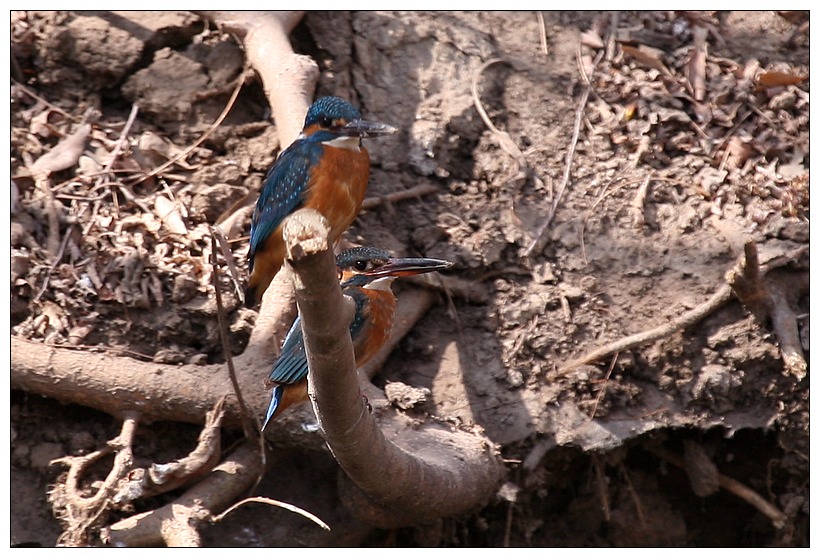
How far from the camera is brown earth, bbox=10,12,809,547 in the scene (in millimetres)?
3893

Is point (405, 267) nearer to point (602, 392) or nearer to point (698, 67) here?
point (602, 392)

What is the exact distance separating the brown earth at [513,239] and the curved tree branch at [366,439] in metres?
0.24

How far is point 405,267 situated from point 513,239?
1.03 metres

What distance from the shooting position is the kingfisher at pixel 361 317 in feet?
10.8

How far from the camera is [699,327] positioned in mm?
4172

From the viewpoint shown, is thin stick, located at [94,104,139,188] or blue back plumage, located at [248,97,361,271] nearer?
blue back plumage, located at [248,97,361,271]

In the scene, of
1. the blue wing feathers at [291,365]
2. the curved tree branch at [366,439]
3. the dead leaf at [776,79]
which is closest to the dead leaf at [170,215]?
the blue wing feathers at [291,365]

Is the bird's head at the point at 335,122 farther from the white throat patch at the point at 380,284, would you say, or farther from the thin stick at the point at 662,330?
the thin stick at the point at 662,330

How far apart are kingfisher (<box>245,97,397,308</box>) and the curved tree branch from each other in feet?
2.47

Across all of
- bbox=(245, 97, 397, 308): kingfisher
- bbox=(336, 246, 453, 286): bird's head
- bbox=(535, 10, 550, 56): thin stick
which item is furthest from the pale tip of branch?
bbox=(535, 10, 550, 56): thin stick

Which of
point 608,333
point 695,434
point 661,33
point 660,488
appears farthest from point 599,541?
point 661,33

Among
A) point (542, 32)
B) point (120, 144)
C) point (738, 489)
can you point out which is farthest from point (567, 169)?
point (120, 144)

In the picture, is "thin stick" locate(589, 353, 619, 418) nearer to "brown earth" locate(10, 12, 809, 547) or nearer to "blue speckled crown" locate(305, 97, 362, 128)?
"brown earth" locate(10, 12, 809, 547)

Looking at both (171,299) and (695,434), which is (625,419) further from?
(171,299)
